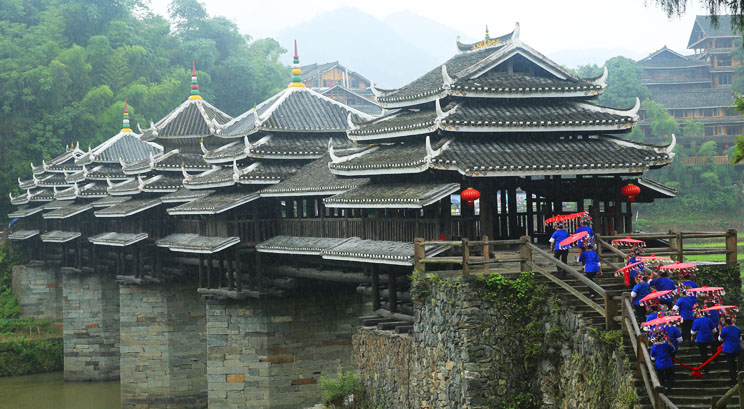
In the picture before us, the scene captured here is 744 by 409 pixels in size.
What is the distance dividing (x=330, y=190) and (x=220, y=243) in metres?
5.00

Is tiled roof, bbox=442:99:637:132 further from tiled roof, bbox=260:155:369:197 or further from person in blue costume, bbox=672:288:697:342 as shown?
person in blue costume, bbox=672:288:697:342

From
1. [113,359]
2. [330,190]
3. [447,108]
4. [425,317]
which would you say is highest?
[447,108]

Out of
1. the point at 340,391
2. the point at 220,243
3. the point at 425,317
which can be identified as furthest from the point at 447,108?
the point at 220,243

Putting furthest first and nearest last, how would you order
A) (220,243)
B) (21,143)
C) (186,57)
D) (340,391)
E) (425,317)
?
(186,57)
(21,143)
(220,243)
(340,391)
(425,317)

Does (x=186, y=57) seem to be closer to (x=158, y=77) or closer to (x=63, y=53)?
(x=158, y=77)

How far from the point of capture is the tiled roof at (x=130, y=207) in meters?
34.6

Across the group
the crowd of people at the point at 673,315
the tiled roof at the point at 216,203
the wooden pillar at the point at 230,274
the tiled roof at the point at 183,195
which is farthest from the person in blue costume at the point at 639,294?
the tiled roof at the point at 183,195

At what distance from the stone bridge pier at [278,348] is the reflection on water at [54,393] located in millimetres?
10628

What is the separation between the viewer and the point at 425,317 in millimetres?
17672

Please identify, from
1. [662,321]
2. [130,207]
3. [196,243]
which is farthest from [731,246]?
[130,207]

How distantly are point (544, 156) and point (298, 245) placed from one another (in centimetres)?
877

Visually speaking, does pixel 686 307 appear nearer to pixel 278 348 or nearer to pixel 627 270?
pixel 627 270

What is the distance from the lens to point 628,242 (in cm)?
1830

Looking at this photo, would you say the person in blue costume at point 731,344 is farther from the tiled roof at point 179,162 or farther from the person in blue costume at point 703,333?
the tiled roof at point 179,162
